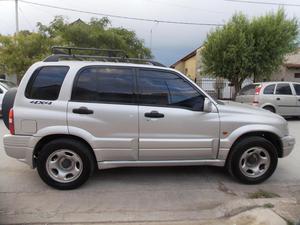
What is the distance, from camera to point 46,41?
24.4 m

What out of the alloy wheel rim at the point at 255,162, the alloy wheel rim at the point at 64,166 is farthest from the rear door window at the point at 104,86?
the alloy wheel rim at the point at 255,162

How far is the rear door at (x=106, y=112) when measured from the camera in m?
5.29

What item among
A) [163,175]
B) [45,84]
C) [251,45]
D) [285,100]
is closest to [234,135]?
[163,175]

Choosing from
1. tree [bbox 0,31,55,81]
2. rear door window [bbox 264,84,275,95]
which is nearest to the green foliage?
tree [bbox 0,31,55,81]

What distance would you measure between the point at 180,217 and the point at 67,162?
189cm

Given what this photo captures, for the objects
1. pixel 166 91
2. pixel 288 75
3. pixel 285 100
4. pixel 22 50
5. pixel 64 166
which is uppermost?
pixel 22 50

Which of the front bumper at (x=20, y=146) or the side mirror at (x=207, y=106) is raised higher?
the side mirror at (x=207, y=106)

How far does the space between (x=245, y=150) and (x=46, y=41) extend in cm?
2106

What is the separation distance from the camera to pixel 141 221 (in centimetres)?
439

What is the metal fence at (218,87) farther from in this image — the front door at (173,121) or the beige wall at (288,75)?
the front door at (173,121)

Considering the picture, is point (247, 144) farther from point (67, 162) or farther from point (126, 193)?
point (67, 162)

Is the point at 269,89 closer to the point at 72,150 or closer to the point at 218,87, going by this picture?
the point at 72,150

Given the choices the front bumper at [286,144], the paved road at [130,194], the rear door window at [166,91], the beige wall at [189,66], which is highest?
the beige wall at [189,66]

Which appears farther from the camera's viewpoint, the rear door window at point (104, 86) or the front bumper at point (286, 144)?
the front bumper at point (286, 144)
